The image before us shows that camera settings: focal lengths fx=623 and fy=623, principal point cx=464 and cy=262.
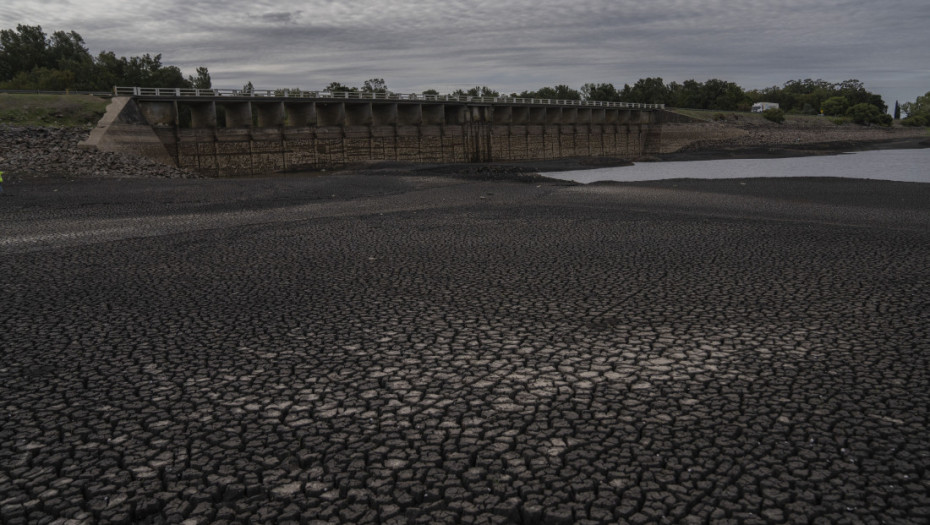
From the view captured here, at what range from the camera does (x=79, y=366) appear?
5.92m

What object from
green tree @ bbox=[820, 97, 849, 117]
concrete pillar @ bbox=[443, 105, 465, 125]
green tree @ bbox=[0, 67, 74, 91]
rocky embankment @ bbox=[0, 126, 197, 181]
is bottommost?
rocky embankment @ bbox=[0, 126, 197, 181]

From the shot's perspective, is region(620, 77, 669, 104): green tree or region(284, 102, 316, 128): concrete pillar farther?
region(620, 77, 669, 104): green tree

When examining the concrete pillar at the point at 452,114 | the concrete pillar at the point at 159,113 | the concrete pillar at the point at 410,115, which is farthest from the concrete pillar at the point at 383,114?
the concrete pillar at the point at 159,113

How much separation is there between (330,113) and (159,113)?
17195 millimetres

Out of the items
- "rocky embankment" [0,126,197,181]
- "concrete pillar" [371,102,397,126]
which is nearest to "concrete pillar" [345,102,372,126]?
"concrete pillar" [371,102,397,126]

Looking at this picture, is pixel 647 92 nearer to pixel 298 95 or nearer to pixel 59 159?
pixel 298 95

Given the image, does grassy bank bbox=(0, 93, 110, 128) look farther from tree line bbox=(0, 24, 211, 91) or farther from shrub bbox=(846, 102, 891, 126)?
shrub bbox=(846, 102, 891, 126)

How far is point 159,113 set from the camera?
153ft

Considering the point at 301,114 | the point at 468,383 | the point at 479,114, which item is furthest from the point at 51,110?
the point at 468,383

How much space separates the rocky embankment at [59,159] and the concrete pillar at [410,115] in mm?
29488

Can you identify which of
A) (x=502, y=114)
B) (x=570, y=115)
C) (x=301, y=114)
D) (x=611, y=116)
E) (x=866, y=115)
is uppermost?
(x=866, y=115)

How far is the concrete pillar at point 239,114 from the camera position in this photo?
53188mm

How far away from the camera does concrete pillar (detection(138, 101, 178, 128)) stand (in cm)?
4606

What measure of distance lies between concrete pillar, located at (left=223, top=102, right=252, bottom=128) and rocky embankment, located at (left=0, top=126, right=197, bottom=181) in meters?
12.6
